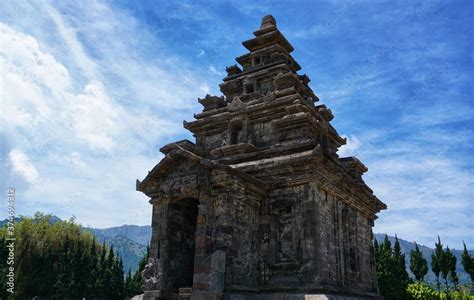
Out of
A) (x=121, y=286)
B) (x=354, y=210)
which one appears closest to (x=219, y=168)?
(x=354, y=210)

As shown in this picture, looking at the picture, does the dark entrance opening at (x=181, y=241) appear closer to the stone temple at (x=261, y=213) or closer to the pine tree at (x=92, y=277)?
the stone temple at (x=261, y=213)

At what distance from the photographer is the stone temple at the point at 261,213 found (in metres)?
13.8

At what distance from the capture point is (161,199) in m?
15.5

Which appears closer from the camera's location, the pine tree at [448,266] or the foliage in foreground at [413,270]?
the foliage in foreground at [413,270]

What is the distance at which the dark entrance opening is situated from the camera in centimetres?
1523

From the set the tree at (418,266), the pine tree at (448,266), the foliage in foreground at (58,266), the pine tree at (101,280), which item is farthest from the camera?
the tree at (418,266)

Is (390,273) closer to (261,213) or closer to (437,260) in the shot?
(437,260)

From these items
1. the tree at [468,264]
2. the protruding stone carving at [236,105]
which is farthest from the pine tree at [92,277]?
the tree at [468,264]

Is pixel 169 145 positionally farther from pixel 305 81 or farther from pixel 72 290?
pixel 72 290

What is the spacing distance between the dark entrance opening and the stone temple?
38mm

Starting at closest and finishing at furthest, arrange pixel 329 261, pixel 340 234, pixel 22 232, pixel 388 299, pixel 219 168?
pixel 219 168 → pixel 329 261 → pixel 340 234 → pixel 388 299 → pixel 22 232

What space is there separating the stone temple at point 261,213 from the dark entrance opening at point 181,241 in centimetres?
4

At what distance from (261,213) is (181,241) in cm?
Result: 325

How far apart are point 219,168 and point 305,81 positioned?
10.4 meters
